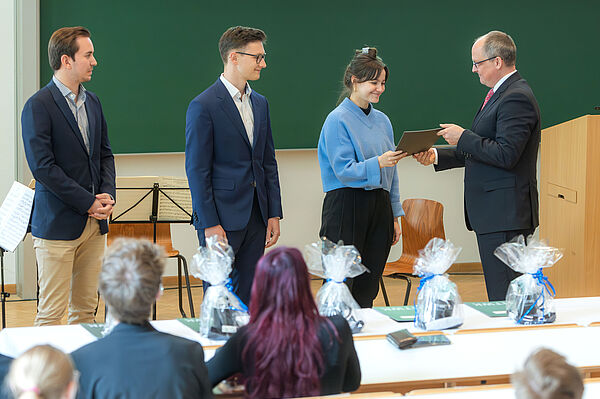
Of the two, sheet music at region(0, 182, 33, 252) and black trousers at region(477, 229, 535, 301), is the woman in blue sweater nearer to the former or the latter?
black trousers at region(477, 229, 535, 301)

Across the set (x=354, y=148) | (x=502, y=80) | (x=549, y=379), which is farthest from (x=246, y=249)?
(x=549, y=379)

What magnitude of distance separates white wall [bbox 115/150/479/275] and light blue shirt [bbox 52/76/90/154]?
2.32 m

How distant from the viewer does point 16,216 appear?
3613 millimetres

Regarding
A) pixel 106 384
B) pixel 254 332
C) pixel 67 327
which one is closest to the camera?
pixel 106 384

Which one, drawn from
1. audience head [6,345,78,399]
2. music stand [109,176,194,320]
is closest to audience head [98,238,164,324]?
audience head [6,345,78,399]

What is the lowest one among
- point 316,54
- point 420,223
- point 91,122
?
point 420,223

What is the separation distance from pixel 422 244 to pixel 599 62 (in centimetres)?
269

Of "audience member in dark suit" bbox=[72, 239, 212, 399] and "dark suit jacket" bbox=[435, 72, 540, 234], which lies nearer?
"audience member in dark suit" bbox=[72, 239, 212, 399]

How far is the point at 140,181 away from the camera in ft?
14.9

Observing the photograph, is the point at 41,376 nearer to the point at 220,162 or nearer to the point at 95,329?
the point at 95,329

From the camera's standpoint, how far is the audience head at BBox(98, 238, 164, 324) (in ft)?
5.85

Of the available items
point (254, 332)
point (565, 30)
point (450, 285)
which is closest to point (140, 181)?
point (450, 285)

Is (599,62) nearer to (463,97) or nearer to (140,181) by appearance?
(463,97)

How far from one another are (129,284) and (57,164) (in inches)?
73.2
